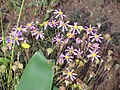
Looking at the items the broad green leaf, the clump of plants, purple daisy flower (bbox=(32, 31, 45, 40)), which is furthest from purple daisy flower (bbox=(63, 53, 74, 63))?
the broad green leaf

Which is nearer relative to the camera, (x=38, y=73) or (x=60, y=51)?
(x=38, y=73)

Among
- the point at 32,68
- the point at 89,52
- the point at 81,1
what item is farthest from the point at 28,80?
the point at 81,1

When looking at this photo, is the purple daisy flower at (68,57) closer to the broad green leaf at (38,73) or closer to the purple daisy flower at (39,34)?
the purple daisy flower at (39,34)

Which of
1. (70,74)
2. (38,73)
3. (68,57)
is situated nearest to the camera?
(38,73)

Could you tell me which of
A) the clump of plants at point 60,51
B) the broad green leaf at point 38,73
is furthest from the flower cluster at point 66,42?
the broad green leaf at point 38,73

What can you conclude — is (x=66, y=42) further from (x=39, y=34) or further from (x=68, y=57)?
(x=39, y=34)

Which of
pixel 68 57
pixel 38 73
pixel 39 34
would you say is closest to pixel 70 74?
Answer: pixel 68 57
